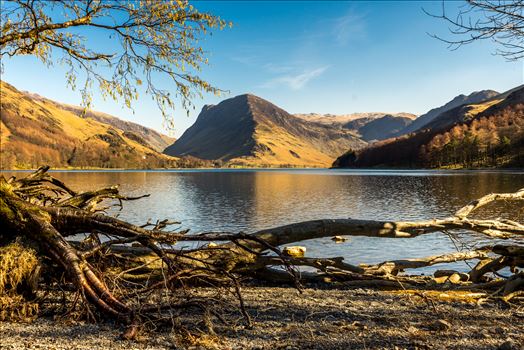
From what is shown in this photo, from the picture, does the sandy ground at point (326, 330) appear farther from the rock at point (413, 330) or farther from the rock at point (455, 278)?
the rock at point (455, 278)

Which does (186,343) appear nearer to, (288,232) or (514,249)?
(288,232)

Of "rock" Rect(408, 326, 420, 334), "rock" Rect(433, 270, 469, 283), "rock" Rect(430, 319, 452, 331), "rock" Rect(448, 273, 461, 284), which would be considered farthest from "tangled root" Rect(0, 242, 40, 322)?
"rock" Rect(433, 270, 469, 283)

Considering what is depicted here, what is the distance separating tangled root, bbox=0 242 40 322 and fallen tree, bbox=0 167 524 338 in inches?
1.1

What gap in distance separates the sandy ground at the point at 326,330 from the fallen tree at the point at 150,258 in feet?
1.83

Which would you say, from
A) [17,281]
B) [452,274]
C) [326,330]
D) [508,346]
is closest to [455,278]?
[452,274]

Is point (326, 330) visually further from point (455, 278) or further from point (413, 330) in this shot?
point (455, 278)

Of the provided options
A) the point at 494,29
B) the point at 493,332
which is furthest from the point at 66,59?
the point at 493,332

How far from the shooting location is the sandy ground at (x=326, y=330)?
8336 mm

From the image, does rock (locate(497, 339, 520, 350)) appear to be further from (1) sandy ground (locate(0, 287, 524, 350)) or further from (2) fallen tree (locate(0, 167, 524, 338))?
(2) fallen tree (locate(0, 167, 524, 338))

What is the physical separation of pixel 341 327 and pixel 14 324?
8.95 meters

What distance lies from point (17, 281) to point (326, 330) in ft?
29.0

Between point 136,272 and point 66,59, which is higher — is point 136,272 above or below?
below

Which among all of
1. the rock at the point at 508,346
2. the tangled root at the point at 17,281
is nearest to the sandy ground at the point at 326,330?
the rock at the point at 508,346

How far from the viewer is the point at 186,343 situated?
8492mm
